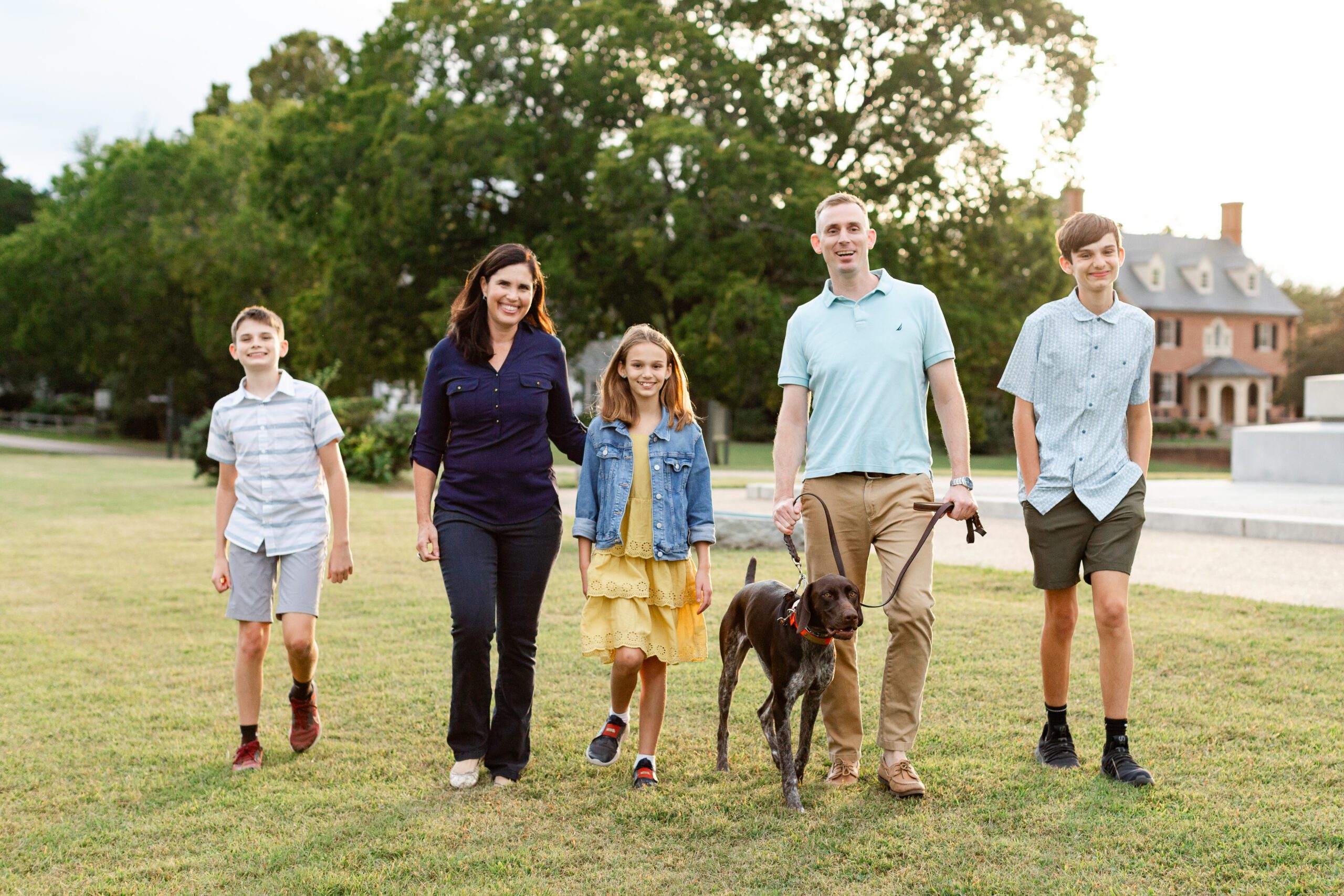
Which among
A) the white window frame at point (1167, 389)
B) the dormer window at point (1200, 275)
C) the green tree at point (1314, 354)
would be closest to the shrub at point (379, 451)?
the white window frame at point (1167, 389)

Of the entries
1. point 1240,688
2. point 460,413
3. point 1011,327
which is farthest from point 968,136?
point 460,413

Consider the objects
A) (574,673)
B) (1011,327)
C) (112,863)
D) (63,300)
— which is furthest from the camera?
(63,300)

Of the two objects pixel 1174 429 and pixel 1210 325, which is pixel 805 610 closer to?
pixel 1174 429

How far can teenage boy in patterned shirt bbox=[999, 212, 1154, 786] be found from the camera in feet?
14.0

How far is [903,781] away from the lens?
13.5ft

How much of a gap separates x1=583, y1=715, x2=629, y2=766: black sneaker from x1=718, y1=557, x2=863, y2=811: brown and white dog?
439 mm

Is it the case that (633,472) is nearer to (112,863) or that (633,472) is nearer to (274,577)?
(274,577)

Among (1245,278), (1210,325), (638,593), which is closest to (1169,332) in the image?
(1210,325)

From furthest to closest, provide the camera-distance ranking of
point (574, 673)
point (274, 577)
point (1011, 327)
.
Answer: point (1011, 327) < point (574, 673) < point (274, 577)

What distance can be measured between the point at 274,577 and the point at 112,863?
1.31m

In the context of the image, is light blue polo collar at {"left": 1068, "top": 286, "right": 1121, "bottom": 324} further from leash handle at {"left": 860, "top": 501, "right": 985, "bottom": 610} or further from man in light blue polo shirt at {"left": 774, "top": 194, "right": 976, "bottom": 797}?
leash handle at {"left": 860, "top": 501, "right": 985, "bottom": 610}

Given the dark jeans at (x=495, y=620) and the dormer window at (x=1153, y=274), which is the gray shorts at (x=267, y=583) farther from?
the dormer window at (x=1153, y=274)

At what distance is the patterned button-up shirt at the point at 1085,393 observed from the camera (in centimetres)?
429

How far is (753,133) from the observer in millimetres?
23984
